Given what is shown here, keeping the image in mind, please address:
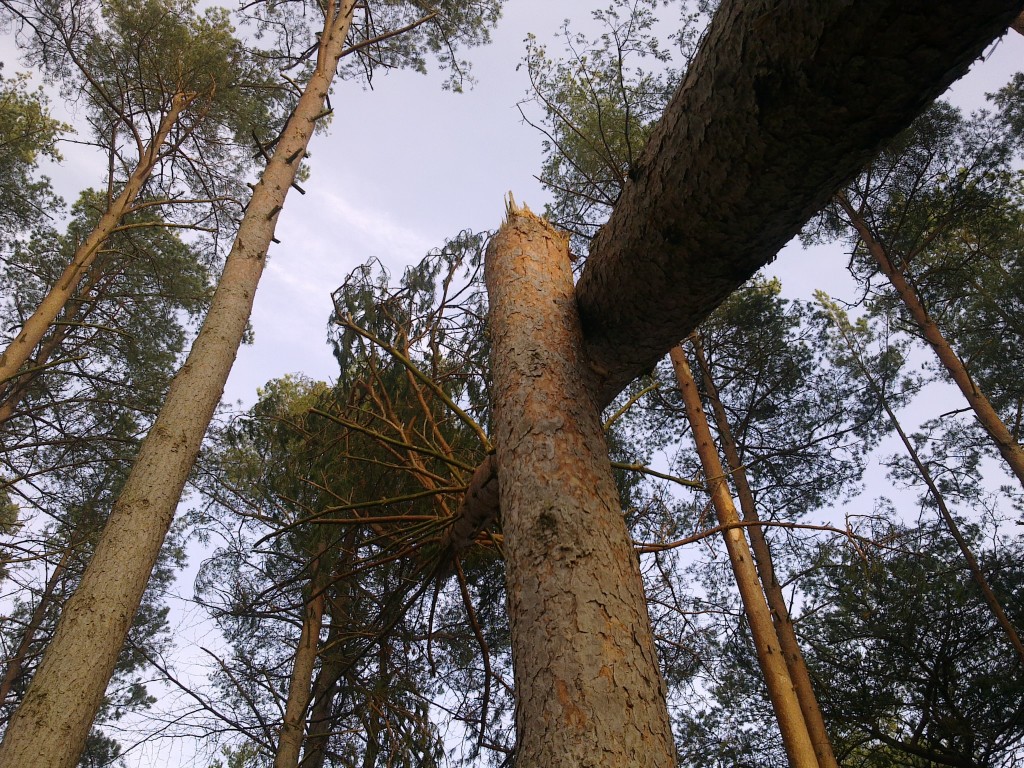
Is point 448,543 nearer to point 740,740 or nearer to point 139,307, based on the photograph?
point 740,740

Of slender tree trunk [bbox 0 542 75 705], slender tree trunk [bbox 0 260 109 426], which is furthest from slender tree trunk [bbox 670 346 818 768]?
slender tree trunk [bbox 0 542 75 705]

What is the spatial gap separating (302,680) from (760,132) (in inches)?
220

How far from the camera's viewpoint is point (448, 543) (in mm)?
2832

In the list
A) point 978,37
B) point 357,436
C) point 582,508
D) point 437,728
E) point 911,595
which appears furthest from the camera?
point 911,595

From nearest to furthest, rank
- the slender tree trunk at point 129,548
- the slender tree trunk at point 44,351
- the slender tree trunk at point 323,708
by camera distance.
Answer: the slender tree trunk at point 129,548, the slender tree trunk at point 323,708, the slender tree trunk at point 44,351

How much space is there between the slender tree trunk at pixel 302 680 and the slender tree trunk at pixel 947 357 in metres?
7.38

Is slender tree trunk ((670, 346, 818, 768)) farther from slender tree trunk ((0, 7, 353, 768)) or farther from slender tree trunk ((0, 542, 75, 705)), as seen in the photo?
slender tree trunk ((0, 542, 75, 705))

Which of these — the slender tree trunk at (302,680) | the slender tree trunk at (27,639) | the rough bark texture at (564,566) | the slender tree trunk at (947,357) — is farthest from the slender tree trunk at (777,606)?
the slender tree trunk at (27,639)

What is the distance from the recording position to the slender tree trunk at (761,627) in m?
5.00

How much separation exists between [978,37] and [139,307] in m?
10.4

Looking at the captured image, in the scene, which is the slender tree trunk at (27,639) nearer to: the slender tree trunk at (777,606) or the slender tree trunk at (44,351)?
the slender tree trunk at (44,351)

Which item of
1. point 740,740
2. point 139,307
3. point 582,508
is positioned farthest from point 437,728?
point 139,307

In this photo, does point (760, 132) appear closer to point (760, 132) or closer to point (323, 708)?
point (760, 132)

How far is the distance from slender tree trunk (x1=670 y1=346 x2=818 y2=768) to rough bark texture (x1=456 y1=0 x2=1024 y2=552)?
9.31 ft
